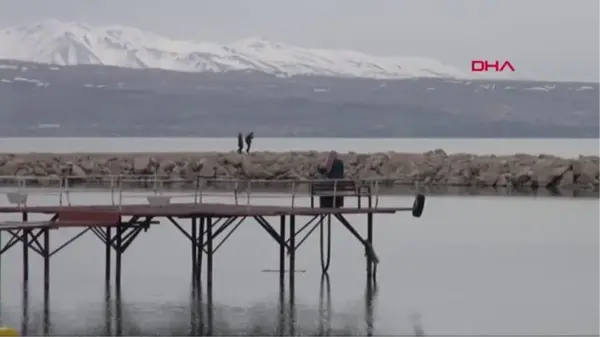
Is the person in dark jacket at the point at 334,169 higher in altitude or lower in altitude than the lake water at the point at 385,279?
higher

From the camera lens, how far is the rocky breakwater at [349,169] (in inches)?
3610

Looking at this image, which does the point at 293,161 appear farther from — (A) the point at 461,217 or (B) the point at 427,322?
(B) the point at 427,322

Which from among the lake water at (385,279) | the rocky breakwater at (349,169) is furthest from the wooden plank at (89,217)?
the rocky breakwater at (349,169)

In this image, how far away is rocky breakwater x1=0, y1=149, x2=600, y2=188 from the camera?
3610 inches

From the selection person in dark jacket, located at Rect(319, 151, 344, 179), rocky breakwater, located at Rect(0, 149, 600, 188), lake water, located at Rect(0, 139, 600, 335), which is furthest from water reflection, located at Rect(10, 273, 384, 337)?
rocky breakwater, located at Rect(0, 149, 600, 188)

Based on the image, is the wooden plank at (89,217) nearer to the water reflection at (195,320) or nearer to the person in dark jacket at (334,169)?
Result: the water reflection at (195,320)

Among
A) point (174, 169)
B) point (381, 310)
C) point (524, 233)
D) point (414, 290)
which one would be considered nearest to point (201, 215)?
point (381, 310)

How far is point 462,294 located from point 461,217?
2921 centimetres

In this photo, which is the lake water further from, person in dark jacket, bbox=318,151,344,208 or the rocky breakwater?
the rocky breakwater

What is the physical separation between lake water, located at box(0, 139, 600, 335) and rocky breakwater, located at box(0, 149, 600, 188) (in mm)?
17540

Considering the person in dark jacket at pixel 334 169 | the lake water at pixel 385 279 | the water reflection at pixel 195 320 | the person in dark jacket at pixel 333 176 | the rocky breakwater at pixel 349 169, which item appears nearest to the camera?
the water reflection at pixel 195 320

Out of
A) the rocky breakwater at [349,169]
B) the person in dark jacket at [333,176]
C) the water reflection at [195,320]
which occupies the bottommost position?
the water reflection at [195,320]

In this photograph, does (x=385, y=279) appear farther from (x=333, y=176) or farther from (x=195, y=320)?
(x=195, y=320)

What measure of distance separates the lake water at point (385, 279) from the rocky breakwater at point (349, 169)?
57.5 ft
